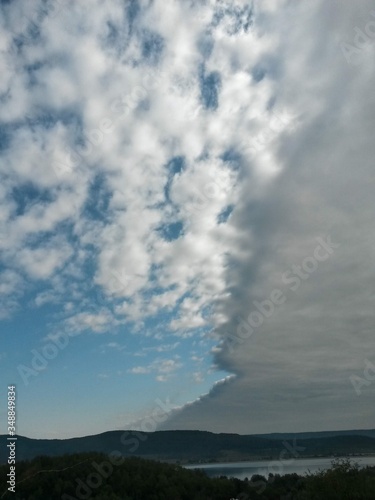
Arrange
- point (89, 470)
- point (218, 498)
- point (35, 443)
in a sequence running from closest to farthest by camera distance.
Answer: point (218, 498) < point (89, 470) < point (35, 443)

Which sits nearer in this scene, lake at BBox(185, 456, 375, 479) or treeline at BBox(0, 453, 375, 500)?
treeline at BBox(0, 453, 375, 500)

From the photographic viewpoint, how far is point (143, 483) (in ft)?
123

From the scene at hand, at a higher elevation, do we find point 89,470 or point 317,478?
point 89,470

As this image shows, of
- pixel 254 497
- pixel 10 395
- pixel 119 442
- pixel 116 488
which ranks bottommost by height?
pixel 254 497

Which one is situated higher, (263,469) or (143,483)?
(143,483)

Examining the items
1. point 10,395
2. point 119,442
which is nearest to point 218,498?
point 10,395

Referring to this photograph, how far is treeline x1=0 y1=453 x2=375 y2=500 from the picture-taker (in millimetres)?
30875

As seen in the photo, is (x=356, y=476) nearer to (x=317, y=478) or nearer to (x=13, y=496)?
(x=317, y=478)

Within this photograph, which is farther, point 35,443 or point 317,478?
point 35,443

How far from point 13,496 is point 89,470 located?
7771 millimetres

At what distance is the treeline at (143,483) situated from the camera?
101ft

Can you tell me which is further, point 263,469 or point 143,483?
point 263,469

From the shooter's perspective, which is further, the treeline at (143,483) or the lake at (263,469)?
the lake at (263,469)

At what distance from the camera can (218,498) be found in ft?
123
